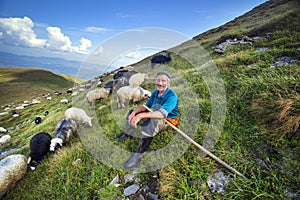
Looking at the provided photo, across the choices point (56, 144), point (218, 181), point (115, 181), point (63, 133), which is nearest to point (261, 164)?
point (218, 181)

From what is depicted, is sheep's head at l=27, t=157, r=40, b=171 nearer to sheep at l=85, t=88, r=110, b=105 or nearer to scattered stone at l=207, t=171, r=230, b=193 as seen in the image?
Result: sheep at l=85, t=88, r=110, b=105

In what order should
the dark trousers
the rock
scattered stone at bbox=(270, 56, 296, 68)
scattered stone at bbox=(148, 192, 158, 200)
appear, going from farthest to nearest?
scattered stone at bbox=(270, 56, 296, 68), the dark trousers, the rock, scattered stone at bbox=(148, 192, 158, 200)

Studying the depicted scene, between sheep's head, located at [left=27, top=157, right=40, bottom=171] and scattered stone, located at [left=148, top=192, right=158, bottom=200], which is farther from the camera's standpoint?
sheep's head, located at [left=27, top=157, right=40, bottom=171]

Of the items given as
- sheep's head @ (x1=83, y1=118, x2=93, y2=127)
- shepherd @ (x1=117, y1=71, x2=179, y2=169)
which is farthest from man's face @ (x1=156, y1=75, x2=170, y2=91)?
sheep's head @ (x1=83, y1=118, x2=93, y2=127)

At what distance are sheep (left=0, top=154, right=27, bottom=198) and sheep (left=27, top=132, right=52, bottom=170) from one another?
0.23 m

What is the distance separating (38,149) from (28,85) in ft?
148

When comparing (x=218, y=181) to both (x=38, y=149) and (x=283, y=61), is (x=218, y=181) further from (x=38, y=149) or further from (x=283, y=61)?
(x=283, y=61)

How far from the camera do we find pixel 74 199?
371 cm

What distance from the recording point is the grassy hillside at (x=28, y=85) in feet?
105

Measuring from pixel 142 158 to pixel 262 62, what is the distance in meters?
6.55

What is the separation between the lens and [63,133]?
627cm

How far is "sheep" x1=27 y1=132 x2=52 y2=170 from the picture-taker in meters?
5.55

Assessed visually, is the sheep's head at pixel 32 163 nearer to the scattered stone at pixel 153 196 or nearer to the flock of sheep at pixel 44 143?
the flock of sheep at pixel 44 143

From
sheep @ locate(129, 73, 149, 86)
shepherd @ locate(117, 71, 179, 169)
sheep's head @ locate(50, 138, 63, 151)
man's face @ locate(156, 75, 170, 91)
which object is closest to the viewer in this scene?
shepherd @ locate(117, 71, 179, 169)
